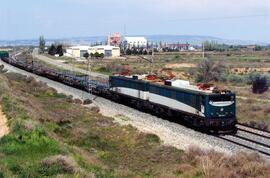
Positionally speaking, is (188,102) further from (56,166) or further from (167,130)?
(56,166)

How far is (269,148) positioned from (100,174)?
496 inches

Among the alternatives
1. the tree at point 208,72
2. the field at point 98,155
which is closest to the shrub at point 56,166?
the field at point 98,155

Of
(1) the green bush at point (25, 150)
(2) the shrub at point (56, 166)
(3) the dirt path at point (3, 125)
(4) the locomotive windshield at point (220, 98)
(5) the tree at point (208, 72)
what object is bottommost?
(5) the tree at point (208, 72)

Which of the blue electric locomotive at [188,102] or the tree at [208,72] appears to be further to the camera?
the tree at [208,72]

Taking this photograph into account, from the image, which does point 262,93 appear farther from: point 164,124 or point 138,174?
point 138,174

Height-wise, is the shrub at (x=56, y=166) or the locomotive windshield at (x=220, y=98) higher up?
the locomotive windshield at (x=220, y=98)

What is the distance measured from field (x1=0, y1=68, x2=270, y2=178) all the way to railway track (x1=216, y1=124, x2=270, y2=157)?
3.83 meters

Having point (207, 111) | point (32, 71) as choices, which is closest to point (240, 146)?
point (207, 111)

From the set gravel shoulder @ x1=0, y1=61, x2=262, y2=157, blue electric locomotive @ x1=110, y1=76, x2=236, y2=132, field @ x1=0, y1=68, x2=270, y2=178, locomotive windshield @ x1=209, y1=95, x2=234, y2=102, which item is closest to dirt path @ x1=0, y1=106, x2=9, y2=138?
field @ x1=0, y1=68, x2=270, y2=178

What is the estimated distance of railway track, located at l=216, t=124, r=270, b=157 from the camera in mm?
27422

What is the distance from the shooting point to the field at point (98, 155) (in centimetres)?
1831

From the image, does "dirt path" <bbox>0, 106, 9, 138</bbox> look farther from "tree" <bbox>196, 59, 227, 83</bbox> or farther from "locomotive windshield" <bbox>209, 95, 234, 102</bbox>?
"tree" <bbox>196, 59, 227, 83</bbox>

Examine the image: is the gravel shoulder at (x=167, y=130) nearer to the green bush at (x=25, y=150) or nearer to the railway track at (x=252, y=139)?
the railway track at (x=252, y=139)

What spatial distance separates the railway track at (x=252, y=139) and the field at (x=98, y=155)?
383 cm
